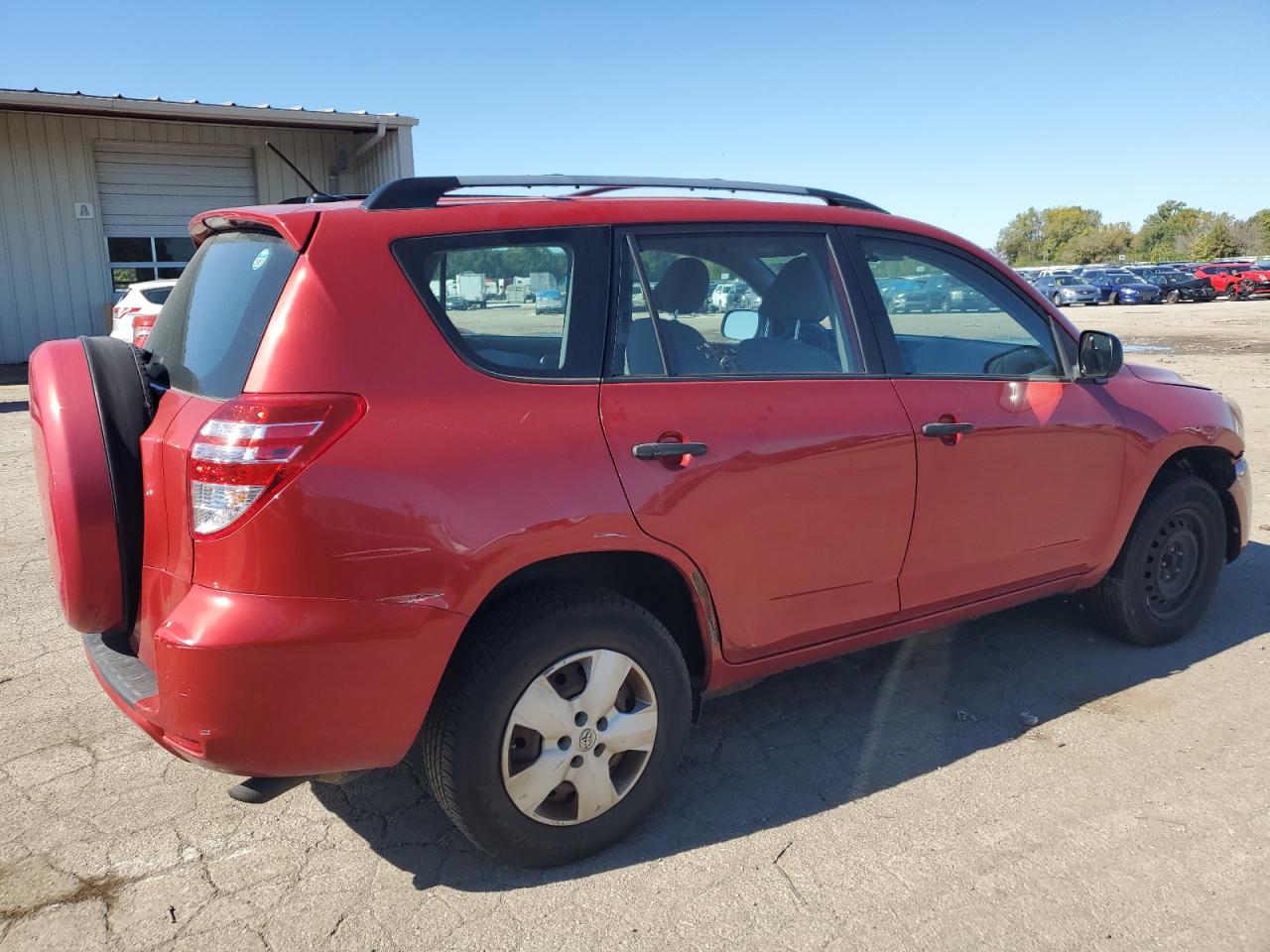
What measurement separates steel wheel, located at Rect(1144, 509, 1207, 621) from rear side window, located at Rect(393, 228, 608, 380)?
9.16 ft

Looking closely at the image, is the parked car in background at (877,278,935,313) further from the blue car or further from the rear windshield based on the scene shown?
the blue car

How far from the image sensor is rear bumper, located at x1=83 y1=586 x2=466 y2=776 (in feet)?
7.45

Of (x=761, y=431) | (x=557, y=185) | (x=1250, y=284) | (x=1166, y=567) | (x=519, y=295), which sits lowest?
(x=1250, y=284)

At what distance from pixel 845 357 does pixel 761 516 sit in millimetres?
684

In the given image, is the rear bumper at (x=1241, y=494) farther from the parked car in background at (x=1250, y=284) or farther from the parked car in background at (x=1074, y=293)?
the parked car in background at (x=1250, y=284)

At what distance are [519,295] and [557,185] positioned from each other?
16.2 inches

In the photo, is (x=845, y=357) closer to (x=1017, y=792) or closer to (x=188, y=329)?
(x=1017, y=792)

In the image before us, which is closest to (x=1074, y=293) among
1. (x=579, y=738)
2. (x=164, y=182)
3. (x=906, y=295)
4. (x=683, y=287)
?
(x=164, y=182)

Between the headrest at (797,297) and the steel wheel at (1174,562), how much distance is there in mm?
1968

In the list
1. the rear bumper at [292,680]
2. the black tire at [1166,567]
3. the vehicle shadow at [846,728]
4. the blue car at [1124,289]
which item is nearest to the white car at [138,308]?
the vehicle shadow at [846,728]

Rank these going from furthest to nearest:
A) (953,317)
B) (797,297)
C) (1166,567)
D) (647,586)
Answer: (1166,567) → (953,317) → (797,297) → (647,586)

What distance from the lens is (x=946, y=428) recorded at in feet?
10.9

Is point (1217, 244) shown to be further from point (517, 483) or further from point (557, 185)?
point (517, 483)

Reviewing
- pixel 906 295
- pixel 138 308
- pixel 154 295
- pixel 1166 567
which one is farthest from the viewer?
pixel 154 295
